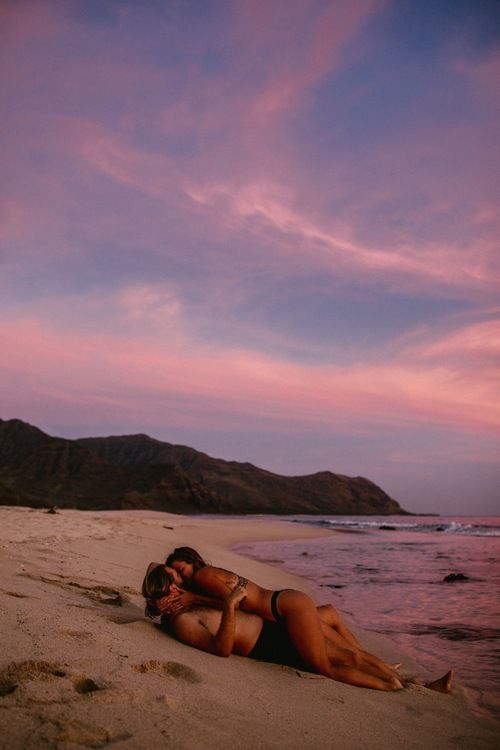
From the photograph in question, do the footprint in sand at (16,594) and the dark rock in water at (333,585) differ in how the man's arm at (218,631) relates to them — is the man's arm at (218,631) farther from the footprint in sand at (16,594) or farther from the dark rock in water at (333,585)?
the dark rock in water at (333,585)

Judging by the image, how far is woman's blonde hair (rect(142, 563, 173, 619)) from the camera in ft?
12.5

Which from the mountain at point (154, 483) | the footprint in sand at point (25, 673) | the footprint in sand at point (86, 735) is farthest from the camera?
the mountain at point (154, 483)

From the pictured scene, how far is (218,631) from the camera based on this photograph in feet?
11.9

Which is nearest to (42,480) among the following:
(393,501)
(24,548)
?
(24,548)

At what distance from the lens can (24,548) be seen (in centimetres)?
777

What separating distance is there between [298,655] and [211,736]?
5.43ft

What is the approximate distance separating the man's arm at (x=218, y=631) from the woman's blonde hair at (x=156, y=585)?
0.72 feet

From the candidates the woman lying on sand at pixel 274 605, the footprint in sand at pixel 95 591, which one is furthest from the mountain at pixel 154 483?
the woman lying on sand at pixel 274 605

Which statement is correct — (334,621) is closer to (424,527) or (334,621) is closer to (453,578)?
(453,578)

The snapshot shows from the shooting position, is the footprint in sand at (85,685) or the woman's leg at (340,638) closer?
the footprint in sand at (85,685)

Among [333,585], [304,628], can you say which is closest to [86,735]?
[304,628]

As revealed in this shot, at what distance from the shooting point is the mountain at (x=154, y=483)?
63.0 meters

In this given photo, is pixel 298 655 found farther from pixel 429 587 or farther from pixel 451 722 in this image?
pixel 429 587

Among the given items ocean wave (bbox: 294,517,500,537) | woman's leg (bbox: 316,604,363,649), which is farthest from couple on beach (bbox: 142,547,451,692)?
ocean wave (bbox: 294,517,500,537)
